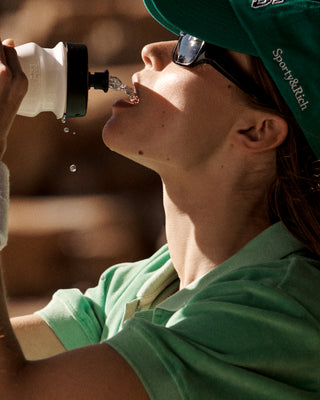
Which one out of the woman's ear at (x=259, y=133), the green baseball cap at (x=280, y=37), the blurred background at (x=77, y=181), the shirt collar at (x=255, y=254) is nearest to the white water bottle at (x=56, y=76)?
the green baseball cap at (x=280, y=37)

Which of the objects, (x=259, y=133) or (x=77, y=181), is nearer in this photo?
(x=259, y=133)

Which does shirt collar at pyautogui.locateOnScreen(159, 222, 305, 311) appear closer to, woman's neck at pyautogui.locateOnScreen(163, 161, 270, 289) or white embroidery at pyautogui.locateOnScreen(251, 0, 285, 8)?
woman's neck at pyautogui.locateOnScreen(163, 161, 270, 289)

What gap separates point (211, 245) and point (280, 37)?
1.54ft

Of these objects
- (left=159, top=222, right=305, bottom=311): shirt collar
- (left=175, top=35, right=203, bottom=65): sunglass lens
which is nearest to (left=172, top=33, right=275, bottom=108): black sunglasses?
(left=175, top=35, right=203, bottom=65): sunglass lens

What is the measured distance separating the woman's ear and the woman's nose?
22 cm

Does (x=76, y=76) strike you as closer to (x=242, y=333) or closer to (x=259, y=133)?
(x=259, y=133)

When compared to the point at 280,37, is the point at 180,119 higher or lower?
lower

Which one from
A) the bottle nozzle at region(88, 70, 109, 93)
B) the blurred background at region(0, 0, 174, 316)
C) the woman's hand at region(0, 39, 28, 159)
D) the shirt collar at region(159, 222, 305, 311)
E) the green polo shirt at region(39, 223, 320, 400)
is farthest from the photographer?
the blurred background at region(0, 0, 174, 316)

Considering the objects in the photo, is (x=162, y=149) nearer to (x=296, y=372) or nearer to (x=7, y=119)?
(x=7, y=119)

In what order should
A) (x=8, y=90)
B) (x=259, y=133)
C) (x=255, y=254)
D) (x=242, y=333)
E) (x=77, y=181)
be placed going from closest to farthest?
(x=242, y=333), (x=8, y=90), (x=255, y=254), (x=259, y=133), (x=77, y=181)

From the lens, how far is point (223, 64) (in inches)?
59.2

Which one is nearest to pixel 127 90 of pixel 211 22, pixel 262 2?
pixel 211 22

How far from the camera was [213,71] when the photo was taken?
1521 mm

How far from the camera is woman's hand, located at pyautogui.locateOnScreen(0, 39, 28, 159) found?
130 centimetres
